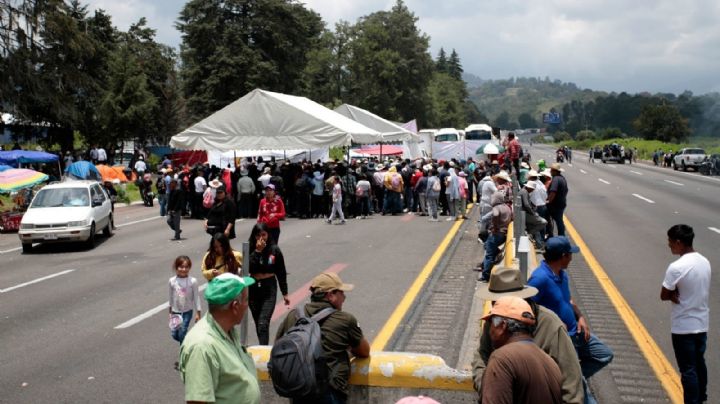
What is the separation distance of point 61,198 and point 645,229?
643 inches

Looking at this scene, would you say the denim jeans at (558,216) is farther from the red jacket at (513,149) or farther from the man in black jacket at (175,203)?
the man in black jacket at (175,203)

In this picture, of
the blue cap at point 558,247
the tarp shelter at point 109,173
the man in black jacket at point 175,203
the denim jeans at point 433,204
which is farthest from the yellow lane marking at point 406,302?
the tarp shelter at point 109,173

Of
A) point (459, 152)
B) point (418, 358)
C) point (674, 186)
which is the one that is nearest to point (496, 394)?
point (418, 358)

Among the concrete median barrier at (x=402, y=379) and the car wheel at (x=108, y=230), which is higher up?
the concrete median barrier at (x=402, y=379)

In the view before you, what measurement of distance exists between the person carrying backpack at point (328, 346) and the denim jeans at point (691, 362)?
118 inches

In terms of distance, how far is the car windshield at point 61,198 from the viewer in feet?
59.2

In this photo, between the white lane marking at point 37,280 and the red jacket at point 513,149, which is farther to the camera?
the red jacket at point 513,149

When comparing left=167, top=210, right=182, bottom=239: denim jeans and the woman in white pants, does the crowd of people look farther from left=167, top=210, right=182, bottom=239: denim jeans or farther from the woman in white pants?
the woman in white pants

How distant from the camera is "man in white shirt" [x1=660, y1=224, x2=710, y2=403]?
6.14 metres

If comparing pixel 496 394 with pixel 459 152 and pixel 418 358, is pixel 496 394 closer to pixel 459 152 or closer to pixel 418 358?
pixel 418 358

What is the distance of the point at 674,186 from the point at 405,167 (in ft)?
63.7

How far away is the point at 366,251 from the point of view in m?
16.2

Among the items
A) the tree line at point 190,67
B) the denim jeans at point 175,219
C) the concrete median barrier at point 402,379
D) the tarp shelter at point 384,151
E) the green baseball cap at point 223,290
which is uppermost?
the tree line at point 190,67

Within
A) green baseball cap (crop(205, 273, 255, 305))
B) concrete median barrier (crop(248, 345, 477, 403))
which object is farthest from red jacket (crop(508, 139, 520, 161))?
green baseball cap (crop(205, 273, 255, 305))
